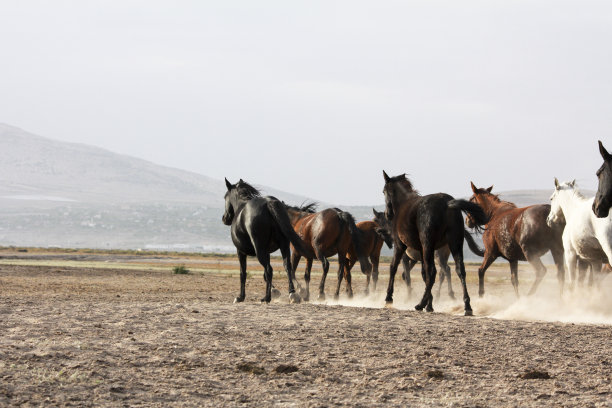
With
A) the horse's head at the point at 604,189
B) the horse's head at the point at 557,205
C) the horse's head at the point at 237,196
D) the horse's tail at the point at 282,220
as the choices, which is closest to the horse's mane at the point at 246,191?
the horse's head at the point at 237,196

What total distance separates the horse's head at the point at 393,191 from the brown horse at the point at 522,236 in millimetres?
2759

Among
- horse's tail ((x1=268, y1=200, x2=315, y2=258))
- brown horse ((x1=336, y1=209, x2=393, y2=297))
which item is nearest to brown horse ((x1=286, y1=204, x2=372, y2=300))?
brown horse ((x1=336, y1=209, x2=393, y2=297))

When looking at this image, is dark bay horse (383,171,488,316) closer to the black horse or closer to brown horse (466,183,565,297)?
the black horse

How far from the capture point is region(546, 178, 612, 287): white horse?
12.6 metres

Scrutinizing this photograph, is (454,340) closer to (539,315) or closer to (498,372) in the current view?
(498,372)

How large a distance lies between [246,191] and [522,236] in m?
5.60

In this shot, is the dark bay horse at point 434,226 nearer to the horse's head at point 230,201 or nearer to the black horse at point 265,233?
the black horse at point 265,233

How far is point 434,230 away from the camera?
13805mm

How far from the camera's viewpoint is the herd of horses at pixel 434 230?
13656 millimetres

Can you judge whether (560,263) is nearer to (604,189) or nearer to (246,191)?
(604,189)

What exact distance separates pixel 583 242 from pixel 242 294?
20.8ft

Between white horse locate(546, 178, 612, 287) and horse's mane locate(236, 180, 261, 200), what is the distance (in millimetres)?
5846

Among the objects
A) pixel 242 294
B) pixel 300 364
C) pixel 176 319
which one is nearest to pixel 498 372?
pixel 300 364

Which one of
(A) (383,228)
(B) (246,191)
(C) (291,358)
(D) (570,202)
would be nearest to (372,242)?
(A) (383,228)
